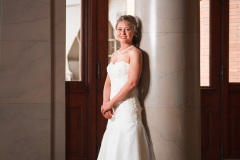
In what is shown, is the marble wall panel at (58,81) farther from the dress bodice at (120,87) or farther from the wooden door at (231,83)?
the wooden door at (231,83)

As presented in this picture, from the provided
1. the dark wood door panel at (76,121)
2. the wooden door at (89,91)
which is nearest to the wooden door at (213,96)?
the wooden door at (89,91)

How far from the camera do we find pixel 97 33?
5441mm

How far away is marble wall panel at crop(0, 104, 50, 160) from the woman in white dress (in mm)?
1337

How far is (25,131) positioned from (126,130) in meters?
1.65

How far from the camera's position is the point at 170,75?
3309 millimetres

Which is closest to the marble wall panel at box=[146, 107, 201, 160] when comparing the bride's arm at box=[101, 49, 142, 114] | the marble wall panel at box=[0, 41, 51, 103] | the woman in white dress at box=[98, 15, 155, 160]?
the woman in white dress at box=[98, 15, 155, 160]

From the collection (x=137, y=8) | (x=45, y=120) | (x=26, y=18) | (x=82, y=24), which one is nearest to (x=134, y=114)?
(x=137, y=8)

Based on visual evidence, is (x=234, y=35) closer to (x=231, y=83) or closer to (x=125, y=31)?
(x=231, y=83)

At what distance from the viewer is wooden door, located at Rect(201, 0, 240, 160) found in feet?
18.8

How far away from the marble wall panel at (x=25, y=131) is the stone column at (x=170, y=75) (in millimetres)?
1693

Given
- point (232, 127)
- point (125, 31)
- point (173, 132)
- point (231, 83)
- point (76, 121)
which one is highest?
point (125, 31)

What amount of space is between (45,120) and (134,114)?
5.30 feet

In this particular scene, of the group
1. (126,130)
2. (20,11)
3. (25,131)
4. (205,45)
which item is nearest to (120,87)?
(126,130)

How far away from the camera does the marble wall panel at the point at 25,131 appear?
4.59 m
